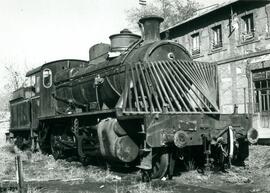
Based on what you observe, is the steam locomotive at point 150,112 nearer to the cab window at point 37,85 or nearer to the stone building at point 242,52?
the cab window at point 37,85

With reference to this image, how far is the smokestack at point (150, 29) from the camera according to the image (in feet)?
29.9

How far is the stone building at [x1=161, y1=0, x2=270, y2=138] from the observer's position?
16094mm

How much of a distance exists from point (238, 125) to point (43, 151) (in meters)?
7.62

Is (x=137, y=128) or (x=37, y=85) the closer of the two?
(x=137, y=128)

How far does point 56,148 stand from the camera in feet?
38.9

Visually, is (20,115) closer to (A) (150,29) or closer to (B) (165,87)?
(A) (150,29)

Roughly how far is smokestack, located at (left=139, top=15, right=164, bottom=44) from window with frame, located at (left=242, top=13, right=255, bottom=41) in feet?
29.8

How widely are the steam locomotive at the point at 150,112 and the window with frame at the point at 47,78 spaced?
1.67m

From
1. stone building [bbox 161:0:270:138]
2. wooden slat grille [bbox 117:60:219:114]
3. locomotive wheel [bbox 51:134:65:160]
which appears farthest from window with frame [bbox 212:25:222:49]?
wooden slat grille [bbox 117:60:219:114]

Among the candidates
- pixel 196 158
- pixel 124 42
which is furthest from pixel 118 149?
pixel 124 42

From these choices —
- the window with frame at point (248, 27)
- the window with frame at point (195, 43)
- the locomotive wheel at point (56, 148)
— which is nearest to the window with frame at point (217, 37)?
the window with frame at point (195, 43)

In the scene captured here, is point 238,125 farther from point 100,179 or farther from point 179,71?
point 100,179

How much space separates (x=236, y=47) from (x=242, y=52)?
52 centimetres

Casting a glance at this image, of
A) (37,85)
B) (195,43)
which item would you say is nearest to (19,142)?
(37,85)
